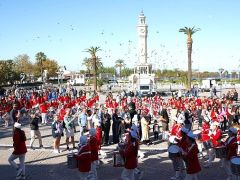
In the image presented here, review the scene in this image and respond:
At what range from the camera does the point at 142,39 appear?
89.5 m

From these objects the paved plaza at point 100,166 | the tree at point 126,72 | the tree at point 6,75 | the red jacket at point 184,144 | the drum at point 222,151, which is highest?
the tree at point 126,72

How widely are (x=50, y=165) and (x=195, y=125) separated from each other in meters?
11.9

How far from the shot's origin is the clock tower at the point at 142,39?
290 feet

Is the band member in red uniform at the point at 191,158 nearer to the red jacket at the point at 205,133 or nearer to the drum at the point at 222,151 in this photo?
the drum at the point at 222,151

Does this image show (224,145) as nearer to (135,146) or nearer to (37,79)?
(135,146)

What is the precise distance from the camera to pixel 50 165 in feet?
48.2

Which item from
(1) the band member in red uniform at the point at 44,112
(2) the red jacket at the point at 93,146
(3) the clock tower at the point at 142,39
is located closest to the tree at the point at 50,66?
(3) the clock tower at the point at 142,39

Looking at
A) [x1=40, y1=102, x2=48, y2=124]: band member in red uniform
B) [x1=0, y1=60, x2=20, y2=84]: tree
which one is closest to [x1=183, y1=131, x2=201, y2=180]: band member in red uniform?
[x1=40, y1=102, x2=48, y2=124]: band member in red uniform

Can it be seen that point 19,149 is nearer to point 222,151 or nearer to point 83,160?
point 83,160

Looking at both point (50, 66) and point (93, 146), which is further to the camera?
point (50, 66)

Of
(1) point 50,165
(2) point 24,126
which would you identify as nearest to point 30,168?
(1) point 50,165

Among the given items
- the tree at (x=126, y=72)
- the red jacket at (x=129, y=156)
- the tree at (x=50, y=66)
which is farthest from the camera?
the tree at (x=126, y=72)

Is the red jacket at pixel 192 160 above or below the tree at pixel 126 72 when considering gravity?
below

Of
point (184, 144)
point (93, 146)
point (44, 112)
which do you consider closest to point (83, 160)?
point (93, 146)
